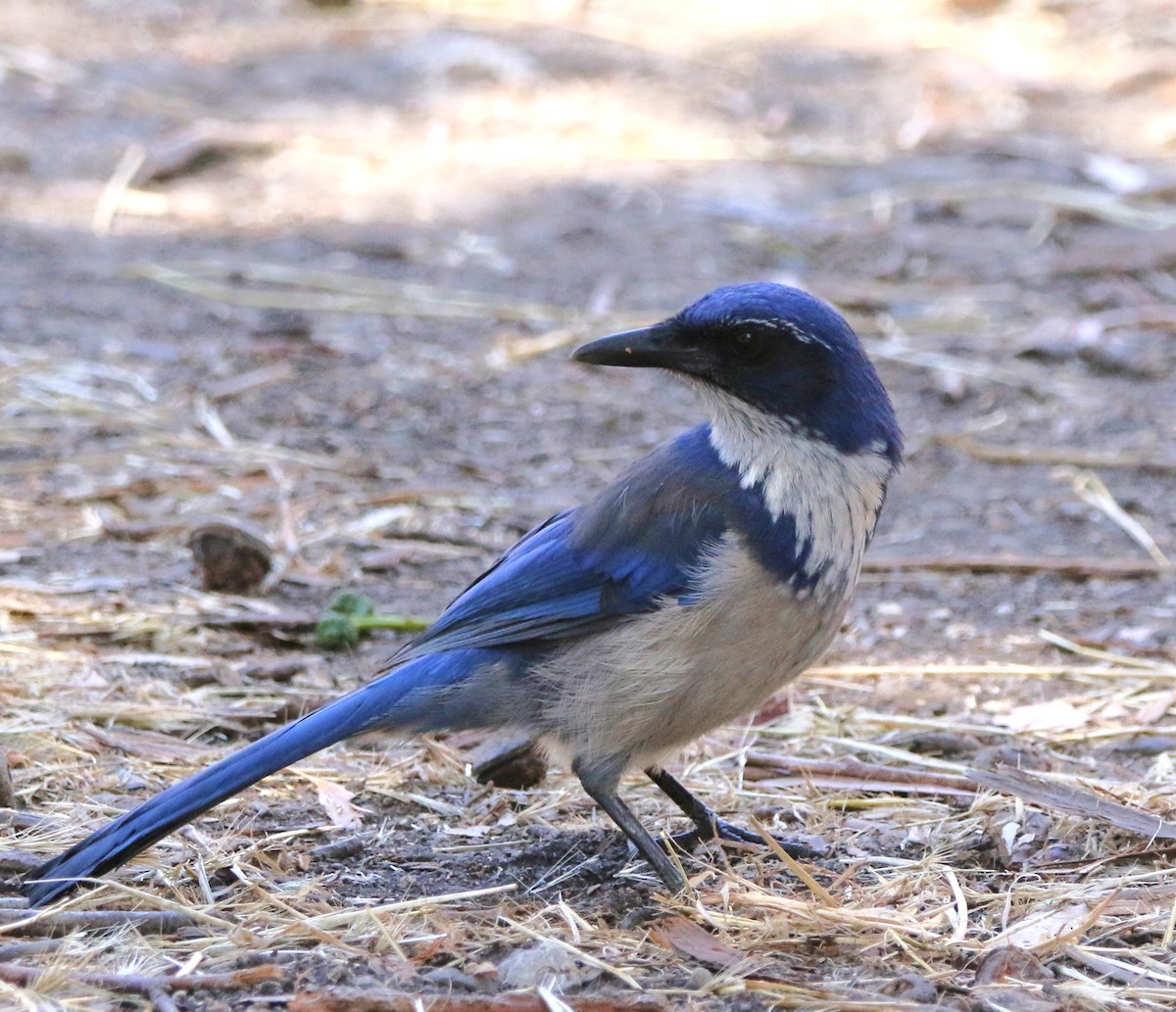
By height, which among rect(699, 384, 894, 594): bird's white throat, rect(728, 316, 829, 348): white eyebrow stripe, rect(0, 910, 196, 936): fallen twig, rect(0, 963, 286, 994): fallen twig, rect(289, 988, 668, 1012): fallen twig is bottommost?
rect(0, 910, 196, 936): fallen twig

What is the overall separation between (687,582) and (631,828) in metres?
0.60

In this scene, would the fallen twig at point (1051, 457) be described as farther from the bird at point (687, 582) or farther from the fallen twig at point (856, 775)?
the bird at point (687, 582)

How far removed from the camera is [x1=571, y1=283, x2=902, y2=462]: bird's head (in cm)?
405

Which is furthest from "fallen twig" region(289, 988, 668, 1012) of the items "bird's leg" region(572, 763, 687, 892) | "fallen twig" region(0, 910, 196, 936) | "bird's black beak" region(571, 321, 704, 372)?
"bird's black beak" region(571, 321, 704, 372)

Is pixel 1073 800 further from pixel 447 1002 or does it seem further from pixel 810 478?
pixel 447 1002

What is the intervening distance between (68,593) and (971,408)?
4.30 m

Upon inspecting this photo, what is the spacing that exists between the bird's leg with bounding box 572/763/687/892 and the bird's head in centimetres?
97

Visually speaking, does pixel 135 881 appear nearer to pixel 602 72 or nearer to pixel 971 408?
pixel 971 408

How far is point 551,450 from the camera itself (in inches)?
288

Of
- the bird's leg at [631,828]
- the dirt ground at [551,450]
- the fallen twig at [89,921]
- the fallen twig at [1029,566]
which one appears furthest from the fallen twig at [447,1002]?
the fallen twig at [1029,566]

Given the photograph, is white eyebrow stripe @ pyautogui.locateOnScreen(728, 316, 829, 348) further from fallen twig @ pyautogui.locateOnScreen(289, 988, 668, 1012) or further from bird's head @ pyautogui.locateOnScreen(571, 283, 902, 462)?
fallen twig @ pyautogui.locateOnScreen(289, 988, 668, 1012)

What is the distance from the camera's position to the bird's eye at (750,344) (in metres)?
4.08

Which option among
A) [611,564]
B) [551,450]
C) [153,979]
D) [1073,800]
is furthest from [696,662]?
[551,450]

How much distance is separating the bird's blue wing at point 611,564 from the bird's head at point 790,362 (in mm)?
205
